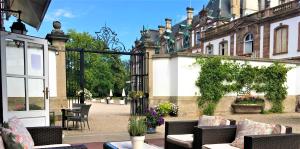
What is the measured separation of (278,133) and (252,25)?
17819 millimetres

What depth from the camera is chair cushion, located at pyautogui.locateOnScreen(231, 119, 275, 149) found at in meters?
3.48

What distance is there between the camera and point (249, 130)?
3.65 metres

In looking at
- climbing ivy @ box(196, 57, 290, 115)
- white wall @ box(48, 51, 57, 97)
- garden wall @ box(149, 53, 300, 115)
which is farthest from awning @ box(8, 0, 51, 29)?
climbing ivy @ box(196, 57, 290, 115)

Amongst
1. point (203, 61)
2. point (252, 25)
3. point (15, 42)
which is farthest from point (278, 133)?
point (252, 25)

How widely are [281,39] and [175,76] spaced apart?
10.0 m

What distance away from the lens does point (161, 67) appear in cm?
1099

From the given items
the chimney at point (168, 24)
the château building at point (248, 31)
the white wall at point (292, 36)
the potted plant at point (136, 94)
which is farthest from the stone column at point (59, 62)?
the chimney at point (168, 24)

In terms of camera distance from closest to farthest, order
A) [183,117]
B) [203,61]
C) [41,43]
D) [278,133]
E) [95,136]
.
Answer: [278,133], [41,43], [95,136], [183,117], [203,61]

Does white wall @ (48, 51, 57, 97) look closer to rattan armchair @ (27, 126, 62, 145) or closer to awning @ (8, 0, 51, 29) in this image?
awning @ (8, 0, 51, 29)

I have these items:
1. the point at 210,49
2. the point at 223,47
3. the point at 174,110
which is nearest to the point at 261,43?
the point at 223,47

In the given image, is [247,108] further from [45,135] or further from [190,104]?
[45,135]

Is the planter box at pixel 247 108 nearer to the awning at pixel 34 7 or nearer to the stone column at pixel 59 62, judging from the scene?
the stone column at pixel 59 62

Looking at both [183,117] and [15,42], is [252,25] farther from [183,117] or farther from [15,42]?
[15,42]

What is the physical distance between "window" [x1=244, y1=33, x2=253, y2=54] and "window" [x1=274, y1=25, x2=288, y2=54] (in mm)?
2484
